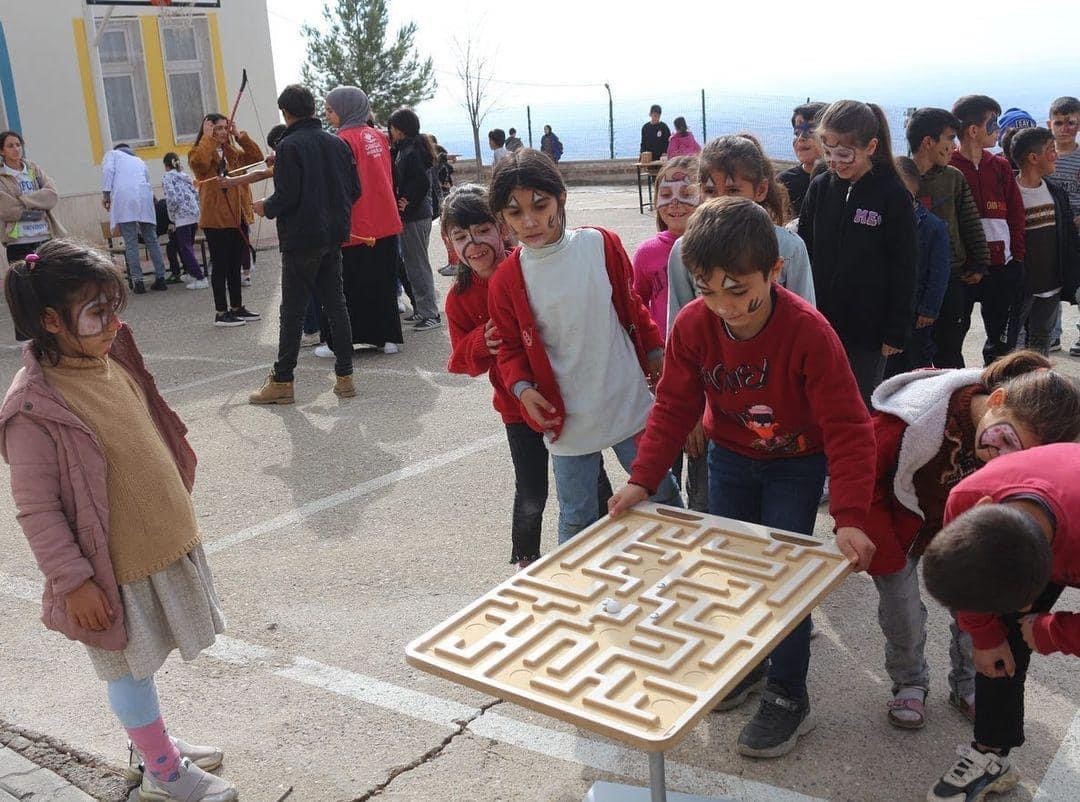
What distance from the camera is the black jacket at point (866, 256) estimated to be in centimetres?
443

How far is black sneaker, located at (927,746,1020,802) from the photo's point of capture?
2.83 metres

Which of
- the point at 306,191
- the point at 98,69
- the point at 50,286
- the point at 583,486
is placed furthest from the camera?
the point at 98,69

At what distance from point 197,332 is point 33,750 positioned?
23.8ft

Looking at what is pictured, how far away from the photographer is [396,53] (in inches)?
1745

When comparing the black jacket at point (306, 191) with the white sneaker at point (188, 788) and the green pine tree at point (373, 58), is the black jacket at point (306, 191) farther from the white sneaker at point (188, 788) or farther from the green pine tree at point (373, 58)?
the green pine tree at point (373, 58)

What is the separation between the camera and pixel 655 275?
13.6ft

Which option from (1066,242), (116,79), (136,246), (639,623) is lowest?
(136,246)

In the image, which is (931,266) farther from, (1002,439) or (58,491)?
(58,491)

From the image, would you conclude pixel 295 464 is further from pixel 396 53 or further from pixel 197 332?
pixel 396 53

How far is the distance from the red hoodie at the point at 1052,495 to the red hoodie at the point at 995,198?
4.19 metres

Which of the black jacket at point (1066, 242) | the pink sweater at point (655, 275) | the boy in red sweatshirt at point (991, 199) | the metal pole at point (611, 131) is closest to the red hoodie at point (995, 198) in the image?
the boy in red sweatshirt at point (991, 199)

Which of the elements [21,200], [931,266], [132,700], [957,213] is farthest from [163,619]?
[21,200]

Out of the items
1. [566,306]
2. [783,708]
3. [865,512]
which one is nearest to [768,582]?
[865,512]

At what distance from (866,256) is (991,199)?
7.14 ft
